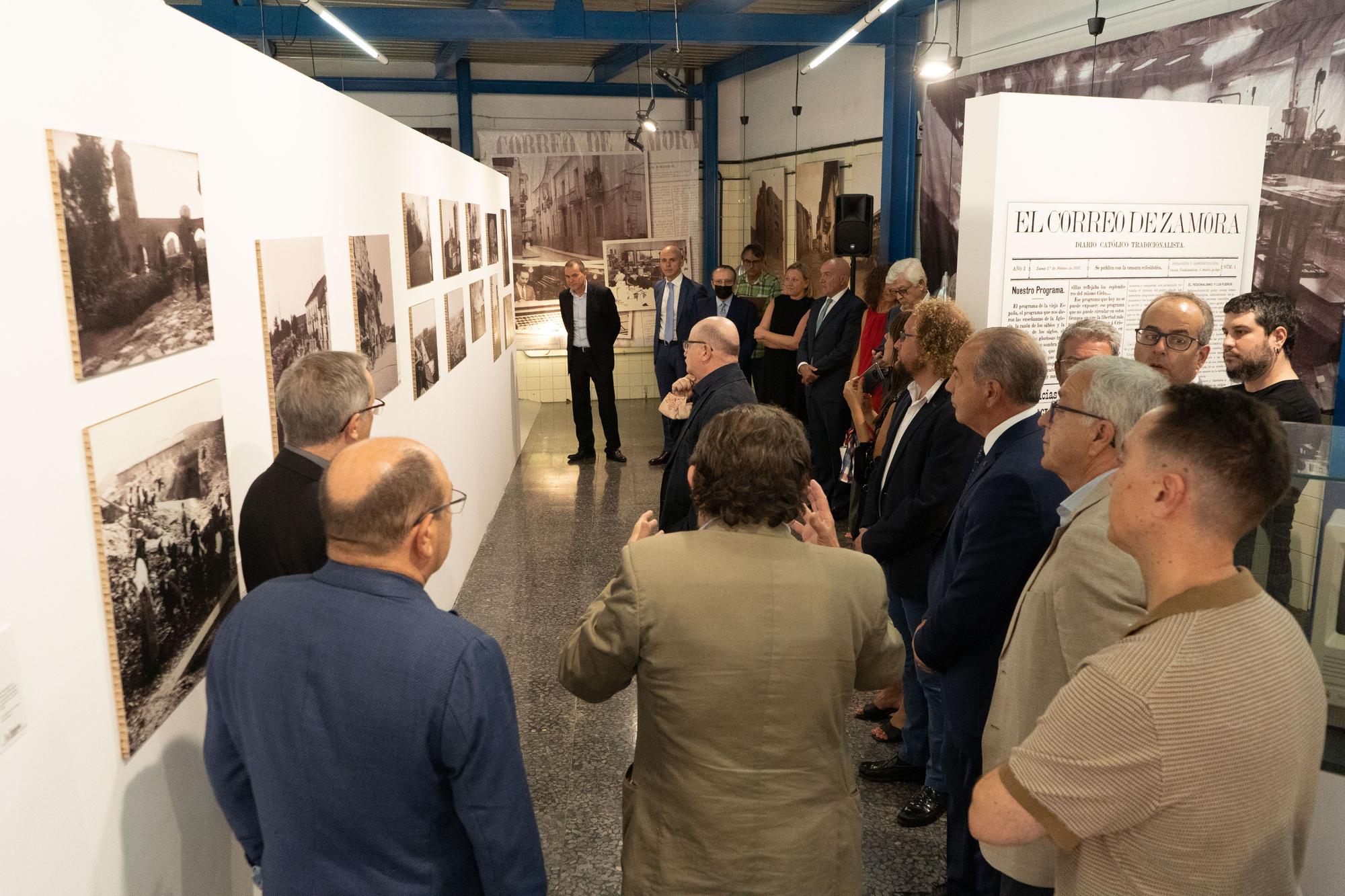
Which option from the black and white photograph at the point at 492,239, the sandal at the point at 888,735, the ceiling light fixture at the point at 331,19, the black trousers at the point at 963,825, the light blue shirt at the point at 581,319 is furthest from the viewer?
the light blue shirt at the point at 581,319

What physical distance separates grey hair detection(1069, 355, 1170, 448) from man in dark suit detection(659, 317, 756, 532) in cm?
151

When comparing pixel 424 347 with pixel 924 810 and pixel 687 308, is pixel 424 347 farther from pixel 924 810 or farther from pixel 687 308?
pixel 687 308

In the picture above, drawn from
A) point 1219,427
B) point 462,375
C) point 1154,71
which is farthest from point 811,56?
point 1219,427

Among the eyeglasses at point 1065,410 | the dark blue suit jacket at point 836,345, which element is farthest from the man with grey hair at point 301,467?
the dark blue suit jacket at point 836,345

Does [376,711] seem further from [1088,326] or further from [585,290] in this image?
[585,290]

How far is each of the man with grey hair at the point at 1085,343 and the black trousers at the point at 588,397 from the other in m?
6.10

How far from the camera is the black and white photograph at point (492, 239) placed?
7.96 meters

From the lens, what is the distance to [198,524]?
243cm

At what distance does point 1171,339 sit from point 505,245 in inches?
266

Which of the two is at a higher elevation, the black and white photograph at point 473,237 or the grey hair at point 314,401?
the black and white photograph at point 473,237

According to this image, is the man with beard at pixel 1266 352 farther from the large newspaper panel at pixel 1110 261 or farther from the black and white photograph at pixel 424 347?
the black and white photograph at pixel 424 347

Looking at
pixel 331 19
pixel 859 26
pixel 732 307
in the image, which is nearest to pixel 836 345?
pixel 732 307

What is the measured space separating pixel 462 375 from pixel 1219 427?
544 cm

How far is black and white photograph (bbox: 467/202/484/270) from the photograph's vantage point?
693 cm
